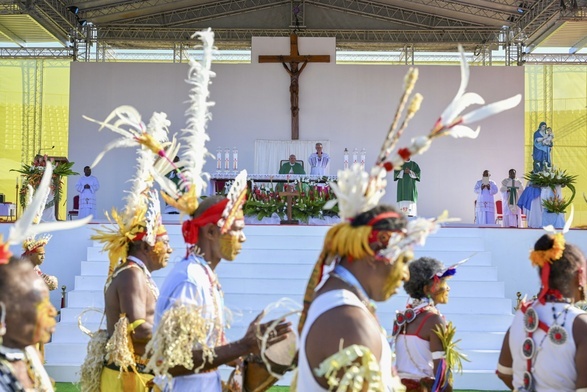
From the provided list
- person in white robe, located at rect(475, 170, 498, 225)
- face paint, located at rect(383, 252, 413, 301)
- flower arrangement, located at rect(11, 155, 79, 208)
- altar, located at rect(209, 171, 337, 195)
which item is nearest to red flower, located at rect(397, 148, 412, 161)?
face paint, located at rect(383, 252, 413, 301)

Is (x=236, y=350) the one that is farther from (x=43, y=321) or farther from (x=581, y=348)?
(x=581, y=348)

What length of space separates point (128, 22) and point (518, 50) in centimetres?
1066

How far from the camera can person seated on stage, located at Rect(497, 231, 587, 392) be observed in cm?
391

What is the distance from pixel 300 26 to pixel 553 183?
10.6 metres

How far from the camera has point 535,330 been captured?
405 centimetres

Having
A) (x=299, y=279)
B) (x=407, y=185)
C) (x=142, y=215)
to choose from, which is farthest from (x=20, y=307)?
(x=407, y=185)

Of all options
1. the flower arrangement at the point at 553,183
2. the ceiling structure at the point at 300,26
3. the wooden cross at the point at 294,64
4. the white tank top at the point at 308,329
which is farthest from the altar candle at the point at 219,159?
the white tank top at the point at 308,329

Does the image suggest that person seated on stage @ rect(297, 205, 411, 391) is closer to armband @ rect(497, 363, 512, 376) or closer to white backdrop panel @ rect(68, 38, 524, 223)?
armband @ rect(497, 363, 512, 376)

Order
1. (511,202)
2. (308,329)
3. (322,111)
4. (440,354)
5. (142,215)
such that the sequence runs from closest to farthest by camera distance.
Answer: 1. (308,329)
2. (440,354)
3. (142,215)
4. (511,202)
5. (322,111)

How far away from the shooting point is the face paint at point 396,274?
3.11 metres

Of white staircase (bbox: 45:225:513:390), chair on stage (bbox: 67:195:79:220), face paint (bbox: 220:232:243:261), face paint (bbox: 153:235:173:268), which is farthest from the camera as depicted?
chair on stage (bbox: 67:195:79:220)

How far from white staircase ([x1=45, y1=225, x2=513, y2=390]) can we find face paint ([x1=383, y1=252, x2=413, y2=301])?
711 cm

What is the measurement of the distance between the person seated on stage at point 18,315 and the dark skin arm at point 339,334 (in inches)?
33.0

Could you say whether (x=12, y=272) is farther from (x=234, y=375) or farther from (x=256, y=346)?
(x=234, y=375)
